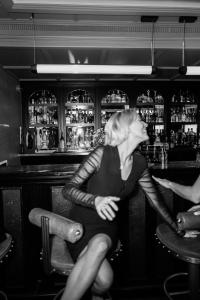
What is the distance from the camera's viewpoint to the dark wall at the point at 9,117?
190 inches

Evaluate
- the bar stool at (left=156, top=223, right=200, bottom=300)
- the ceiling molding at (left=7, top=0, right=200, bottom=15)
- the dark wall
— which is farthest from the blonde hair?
the dark wall

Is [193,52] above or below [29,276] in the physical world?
above

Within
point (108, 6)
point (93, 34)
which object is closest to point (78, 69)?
point (108, 6)

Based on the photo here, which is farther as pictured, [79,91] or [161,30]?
[79,91]

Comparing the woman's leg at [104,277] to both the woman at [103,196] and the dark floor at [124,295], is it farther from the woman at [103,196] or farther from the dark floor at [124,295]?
the dark floor at [124,295]

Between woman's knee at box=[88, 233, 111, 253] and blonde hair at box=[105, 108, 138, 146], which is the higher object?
blonde hair at box=[105, 108, 138, 146]

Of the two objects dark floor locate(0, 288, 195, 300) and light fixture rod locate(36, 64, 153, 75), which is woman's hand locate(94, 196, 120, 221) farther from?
light fixture rod locate(36, 64, 153, 75)

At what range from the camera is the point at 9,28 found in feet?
11.9

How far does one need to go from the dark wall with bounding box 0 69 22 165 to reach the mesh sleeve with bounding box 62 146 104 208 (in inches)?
134

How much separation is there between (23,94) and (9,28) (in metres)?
2.45

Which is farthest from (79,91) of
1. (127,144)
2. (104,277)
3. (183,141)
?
(104,277)

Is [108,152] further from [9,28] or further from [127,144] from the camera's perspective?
[9,28]

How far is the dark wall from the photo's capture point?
190 inches

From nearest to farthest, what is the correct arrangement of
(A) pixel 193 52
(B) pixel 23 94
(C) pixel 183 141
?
(A) pixel 193 52 < (B) pixel 23 94 < (C) pixel 183 141
